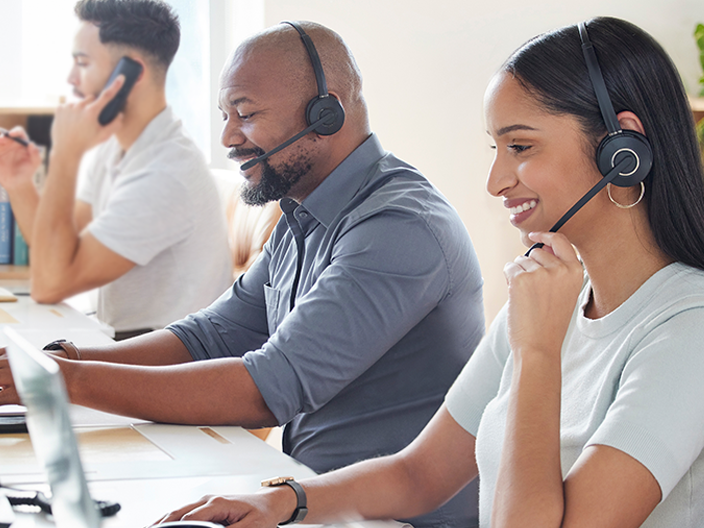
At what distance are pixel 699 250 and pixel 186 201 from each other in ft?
4.93

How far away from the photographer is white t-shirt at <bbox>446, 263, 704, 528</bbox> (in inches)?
25.8

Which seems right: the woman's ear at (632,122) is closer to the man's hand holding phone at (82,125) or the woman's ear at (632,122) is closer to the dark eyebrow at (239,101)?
the dark eyebrow at (239,101)

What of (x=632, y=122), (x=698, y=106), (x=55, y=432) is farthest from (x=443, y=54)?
(x=55, y=432)

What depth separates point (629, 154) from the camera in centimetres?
74

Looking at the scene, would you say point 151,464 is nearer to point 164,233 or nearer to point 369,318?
point 369,318

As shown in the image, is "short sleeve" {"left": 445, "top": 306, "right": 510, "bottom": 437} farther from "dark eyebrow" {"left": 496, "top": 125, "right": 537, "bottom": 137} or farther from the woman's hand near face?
"dark eyebrow" {"left": 496, "top": 125, "right": 537, "bottom": 137}

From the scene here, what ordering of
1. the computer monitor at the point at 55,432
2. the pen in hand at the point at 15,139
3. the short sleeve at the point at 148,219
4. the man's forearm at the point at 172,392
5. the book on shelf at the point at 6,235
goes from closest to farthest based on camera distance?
the computer monitor at the point at 55,432 → the man's forearm at the point at 172,392 → the short sleeve at the point at 148,219 → the book on shelf at the point at 6,235 → the pen in hand at the point at 15,139

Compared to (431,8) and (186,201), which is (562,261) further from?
(431,8)

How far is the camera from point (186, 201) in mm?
2012

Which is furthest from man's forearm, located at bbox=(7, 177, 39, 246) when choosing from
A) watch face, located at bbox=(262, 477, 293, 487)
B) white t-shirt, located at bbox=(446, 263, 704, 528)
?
white t-shirt, located at bbox=(446, 263, 704, 528)

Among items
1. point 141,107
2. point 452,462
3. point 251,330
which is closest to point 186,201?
point 141,107

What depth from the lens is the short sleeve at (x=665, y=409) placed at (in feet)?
2.14

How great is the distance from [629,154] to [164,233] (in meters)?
1.46

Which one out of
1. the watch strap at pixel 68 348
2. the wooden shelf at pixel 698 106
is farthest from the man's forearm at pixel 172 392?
the wooden shelf at pixel 698 106
